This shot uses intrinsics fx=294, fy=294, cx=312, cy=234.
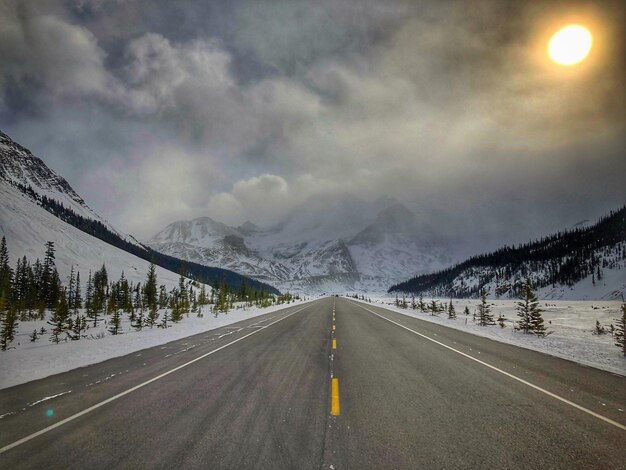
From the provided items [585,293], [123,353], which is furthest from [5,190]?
[585,293]

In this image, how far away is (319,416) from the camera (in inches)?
203

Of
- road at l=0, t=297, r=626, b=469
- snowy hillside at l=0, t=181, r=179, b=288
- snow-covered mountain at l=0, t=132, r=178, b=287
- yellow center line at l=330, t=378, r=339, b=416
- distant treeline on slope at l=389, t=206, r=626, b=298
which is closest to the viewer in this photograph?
road at l=0, t=297, r=626, b=469

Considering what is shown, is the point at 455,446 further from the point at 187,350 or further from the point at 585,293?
the point at 585,293

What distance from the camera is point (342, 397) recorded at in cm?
614

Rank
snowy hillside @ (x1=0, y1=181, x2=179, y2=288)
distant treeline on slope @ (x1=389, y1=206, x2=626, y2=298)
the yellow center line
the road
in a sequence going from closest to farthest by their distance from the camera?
the road
the yellow center line
distant treeline on slope @ (x1=389, y1=206, x2=626, y2=298)
snowy hillside @ (x1=0, y1=181, x2=179, y2=288)

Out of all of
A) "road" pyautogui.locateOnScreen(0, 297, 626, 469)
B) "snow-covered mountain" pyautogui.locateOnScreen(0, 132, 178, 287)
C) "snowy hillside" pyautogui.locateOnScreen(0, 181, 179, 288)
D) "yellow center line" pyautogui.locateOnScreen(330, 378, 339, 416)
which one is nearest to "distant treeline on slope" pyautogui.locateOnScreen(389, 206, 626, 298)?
"road" pyautogui.locateOnScreen(0, 297, 626, 469)

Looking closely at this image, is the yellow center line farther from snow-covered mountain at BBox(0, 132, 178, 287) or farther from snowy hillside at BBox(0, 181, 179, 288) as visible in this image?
snow-covered mountain at BBox(0, 132, 178, 287)

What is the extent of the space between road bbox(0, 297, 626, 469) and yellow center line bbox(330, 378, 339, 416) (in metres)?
0.03

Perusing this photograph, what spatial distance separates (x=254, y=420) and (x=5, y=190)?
22959 cm

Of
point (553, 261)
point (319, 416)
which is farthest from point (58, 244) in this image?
point (553, 261)

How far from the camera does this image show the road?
154 inches

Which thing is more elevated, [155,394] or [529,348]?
[155,394]

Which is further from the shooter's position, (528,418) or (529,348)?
(529,348)

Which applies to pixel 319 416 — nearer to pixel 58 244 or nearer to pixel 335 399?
pixel 335 399
